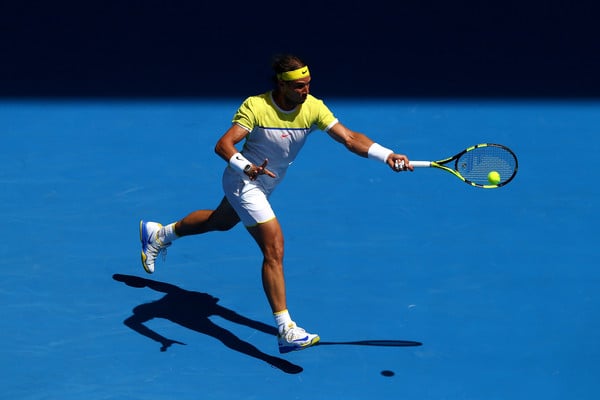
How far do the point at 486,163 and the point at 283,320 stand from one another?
1713mm

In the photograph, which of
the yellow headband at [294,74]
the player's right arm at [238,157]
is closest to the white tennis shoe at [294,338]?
the player's right arm at [238,157]

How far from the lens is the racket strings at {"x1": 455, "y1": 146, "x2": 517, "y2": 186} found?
7.30m

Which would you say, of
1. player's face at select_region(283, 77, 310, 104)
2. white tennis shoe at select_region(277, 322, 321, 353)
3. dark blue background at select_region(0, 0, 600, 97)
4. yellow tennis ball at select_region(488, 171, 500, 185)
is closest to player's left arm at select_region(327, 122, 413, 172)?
player's face at select_region(283, 77, 310, 104)

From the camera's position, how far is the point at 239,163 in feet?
22.1

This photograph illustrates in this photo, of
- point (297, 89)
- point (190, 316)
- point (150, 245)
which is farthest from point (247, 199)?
point (150, 245)

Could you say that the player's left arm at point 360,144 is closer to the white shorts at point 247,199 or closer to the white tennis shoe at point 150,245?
the white shorts at point 247,199

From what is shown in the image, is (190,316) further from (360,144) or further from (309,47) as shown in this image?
(309,47)

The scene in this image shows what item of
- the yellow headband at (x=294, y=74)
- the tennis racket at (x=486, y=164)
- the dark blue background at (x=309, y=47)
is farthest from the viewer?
the dark blue background at (x=309, y=47)

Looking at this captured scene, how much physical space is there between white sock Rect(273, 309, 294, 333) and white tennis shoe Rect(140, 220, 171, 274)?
1382 mm

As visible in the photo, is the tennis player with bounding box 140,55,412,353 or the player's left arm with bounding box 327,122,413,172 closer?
the tennis player with bounding box 140,55,412,353

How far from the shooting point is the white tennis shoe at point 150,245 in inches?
311

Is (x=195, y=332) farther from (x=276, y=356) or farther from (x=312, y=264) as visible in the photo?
(x=312, y=264)

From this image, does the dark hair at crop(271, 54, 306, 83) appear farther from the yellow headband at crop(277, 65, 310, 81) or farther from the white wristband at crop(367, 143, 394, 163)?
the white wristband at crop(367, 143, 394, 163)

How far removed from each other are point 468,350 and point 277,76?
2.07m
